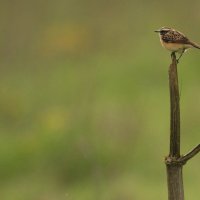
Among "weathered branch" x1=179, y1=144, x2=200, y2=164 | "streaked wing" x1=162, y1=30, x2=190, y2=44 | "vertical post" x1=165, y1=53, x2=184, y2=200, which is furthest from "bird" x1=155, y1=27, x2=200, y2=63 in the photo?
→ "weathered branch" x1=179, y1=144, x2=200, y2=164

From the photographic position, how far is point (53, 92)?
43.7 ft

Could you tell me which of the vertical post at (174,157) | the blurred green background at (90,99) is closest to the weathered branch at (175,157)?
the vertical post at (174,157)

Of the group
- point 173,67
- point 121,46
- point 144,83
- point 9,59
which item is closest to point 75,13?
point 121,46

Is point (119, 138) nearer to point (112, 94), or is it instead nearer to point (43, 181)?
point (43, 181)

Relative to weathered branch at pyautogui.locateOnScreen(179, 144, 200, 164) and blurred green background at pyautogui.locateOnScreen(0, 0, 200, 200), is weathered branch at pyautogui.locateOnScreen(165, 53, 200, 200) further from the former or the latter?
blurred green background at pyautogui.locateOnScreen(0, 0, 200, 200)

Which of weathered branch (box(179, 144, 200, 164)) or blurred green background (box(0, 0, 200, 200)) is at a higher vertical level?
blurred green background (box(0, 0, 200, 200))

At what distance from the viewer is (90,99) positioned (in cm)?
1198

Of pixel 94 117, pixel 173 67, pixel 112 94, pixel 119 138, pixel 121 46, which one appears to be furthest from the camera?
pixel 121 46

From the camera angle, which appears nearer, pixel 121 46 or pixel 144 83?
pixel 144 83

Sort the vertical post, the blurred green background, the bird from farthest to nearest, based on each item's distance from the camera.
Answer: the blurred green background → the bird → the vertical post

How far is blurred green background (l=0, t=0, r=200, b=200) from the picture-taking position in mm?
10203

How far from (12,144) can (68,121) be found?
746mm

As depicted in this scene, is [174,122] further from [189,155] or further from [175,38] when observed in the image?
[175,38]

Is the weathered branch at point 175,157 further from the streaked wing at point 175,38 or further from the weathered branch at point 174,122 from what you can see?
the streaked wing at point 175,38
